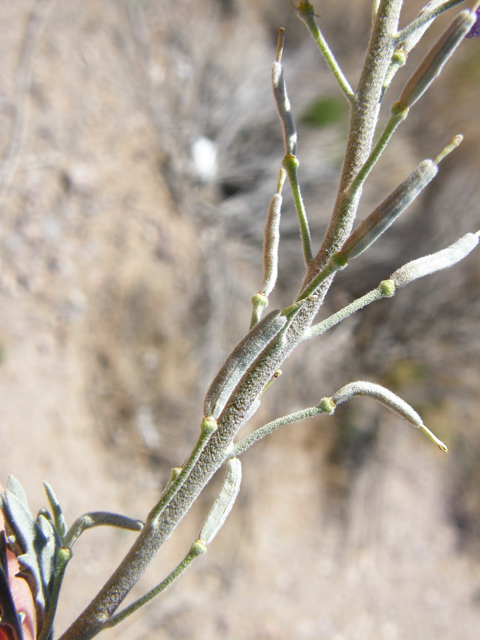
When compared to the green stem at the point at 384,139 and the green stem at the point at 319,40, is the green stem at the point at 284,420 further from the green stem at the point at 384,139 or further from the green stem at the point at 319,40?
the green stem at the point at 319,40

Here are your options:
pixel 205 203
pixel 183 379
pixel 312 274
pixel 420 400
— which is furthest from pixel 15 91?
pixel 420 400

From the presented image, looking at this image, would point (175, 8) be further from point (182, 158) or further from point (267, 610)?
point (267, 610)

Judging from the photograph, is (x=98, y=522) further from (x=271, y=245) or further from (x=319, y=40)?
(x=319, y=40)

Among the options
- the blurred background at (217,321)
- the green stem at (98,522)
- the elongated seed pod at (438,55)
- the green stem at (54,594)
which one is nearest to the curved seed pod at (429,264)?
the elongated seed pod at (438,55)

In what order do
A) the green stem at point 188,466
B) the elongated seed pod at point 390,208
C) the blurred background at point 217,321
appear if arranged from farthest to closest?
the blurred background at point 217,321 < the green stem at point 188,466 < the elongated seed pod at point 390,208

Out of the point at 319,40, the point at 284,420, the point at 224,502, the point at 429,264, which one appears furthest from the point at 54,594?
the point at 319,40
